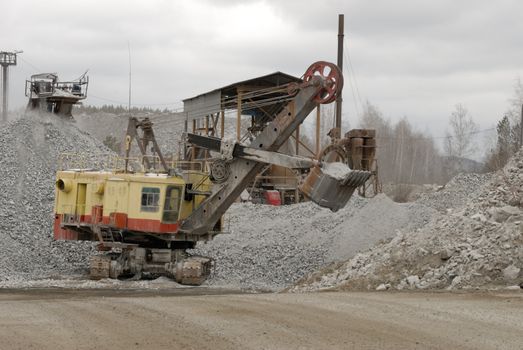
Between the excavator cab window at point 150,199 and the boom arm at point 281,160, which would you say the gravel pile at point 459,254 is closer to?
the boom arm at point 281,160

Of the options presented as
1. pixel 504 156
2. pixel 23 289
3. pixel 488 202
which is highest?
pixel 504 156

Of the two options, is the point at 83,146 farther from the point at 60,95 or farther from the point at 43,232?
the point at 43,232

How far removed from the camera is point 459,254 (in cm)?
1875

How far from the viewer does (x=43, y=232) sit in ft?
90.3

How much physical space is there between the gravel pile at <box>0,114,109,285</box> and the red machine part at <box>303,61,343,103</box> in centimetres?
904

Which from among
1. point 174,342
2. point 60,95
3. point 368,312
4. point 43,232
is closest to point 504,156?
point 60,95

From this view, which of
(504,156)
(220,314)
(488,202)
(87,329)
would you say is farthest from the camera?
(504,156)

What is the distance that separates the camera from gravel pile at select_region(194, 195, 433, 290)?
81.6 ft

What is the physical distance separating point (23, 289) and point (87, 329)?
9644 millimetres

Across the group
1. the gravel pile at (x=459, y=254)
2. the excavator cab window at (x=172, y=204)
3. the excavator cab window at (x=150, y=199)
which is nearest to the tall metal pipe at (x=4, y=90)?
Result: the excavator cab window at (x=150, y=199)

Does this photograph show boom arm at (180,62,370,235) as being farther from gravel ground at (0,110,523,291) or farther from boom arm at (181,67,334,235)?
gravel ground at (0,110,523,291)

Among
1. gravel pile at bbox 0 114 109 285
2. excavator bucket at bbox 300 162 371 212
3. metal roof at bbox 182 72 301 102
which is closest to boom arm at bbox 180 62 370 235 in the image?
excavator bucket at bbox 300 162 371 212

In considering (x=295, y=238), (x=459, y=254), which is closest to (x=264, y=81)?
(x=295, y=238)

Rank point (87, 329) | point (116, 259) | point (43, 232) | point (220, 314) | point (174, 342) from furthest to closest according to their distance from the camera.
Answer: point (43, 232)
point (116, 259)
point (220, 314)
point (87, 329)
point (174, 342)
